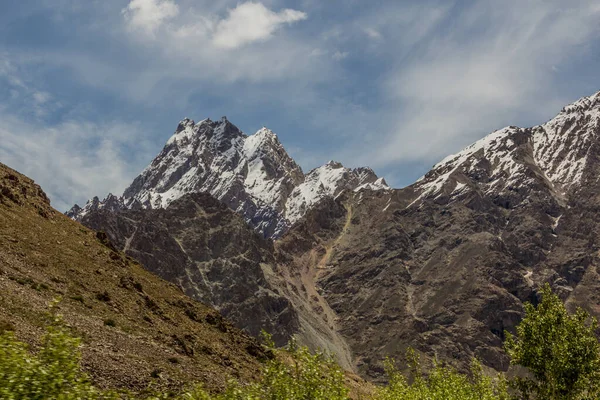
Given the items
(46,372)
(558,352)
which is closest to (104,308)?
(558,352)

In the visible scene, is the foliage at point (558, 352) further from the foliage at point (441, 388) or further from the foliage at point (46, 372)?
the foliage at point (46, 372)

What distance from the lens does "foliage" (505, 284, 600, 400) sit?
43469 millimetres

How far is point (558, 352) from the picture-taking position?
4325 centimetres

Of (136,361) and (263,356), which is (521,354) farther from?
(263,356)

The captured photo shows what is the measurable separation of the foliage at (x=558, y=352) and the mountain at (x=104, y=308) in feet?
88.5

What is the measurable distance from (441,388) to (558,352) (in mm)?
10581

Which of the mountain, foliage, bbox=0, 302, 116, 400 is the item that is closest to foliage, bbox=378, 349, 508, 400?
the mountain

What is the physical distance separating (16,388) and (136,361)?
121ft

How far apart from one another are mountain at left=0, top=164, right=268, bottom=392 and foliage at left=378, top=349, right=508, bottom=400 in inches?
623

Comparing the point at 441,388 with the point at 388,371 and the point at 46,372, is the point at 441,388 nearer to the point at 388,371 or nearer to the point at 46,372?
the point at 388,371

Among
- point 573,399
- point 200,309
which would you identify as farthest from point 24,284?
point 573,399

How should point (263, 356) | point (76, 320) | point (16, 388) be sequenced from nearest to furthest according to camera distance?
point (16, 388)
point (76, 320)
point (263, 356)

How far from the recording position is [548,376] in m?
44.2

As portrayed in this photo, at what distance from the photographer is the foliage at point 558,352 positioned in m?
43.5
